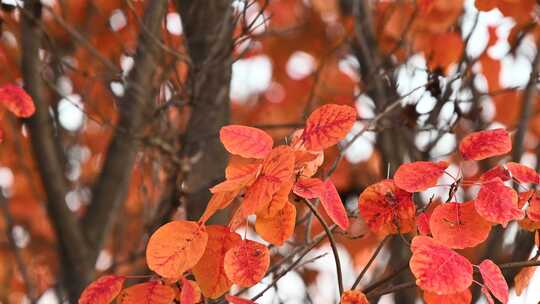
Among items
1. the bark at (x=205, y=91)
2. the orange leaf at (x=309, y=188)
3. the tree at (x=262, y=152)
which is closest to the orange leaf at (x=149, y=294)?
the tree at (x=262, y=152)

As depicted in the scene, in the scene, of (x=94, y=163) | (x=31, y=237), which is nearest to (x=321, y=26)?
(x=94, y=163)

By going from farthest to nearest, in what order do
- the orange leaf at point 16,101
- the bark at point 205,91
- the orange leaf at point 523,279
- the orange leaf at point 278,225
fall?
the bark at point 205,91 → the orange leaf at point 16,101 → the orange leaf at point 523,279 → the orange leaf at point 278,225

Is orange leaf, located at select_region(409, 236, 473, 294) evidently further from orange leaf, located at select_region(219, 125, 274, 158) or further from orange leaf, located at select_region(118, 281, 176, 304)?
orange leaf, located at select_region(118, 281, 176, 304)

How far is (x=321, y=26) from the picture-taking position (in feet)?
11.8

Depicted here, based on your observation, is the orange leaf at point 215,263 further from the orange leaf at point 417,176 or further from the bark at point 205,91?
the bark at point 205,91

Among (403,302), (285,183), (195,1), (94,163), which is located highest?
(195,1)

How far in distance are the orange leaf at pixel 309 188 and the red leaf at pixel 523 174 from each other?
0.33 metres

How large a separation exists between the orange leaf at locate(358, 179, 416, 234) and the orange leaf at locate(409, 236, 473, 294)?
16cm

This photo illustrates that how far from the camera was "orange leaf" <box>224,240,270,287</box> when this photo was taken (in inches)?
47.9

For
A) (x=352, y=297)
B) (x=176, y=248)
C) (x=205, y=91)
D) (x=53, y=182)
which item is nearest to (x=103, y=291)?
(x=176, y=248)

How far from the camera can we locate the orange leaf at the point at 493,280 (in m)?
1.18

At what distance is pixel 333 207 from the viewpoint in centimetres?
123

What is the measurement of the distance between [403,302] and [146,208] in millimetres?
939

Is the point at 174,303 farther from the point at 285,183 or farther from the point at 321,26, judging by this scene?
the point at 321,26
